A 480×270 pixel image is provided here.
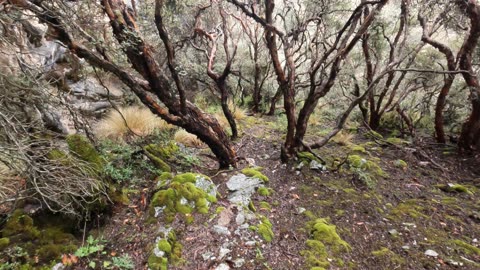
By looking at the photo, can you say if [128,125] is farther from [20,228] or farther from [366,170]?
[366,170]

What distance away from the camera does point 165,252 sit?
2598 millimetres

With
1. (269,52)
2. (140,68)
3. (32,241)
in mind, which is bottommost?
(32,241)

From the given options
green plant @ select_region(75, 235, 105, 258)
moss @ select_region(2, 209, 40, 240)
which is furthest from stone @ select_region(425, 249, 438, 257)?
moss @ select_region(2, 209, 40, 240)

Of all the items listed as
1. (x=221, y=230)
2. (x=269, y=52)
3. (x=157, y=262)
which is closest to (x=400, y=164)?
(x=269, y=52)

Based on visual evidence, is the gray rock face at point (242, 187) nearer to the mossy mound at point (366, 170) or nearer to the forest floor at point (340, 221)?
the forest floor at point (340, 221)

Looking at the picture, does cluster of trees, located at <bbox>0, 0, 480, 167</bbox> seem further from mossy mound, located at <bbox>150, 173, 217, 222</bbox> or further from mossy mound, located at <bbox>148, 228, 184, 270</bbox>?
mossy mound, located at <bbox>148, 228, 184, 270</bbox>

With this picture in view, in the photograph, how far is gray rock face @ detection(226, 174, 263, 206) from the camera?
3.59m

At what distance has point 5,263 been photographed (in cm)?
216

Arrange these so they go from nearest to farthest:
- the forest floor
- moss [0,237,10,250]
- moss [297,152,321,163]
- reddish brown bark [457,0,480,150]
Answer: moss [0,237,10,250] → the forest floor → reddish brown bark [457,0,480,150] → moss [297,152,321,163]

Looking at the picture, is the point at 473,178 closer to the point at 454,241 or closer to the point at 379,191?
the point at 379,191

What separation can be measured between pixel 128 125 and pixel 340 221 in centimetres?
475

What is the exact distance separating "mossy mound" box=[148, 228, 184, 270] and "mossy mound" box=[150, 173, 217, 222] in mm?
229

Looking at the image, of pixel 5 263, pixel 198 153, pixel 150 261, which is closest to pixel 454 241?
pixel 150 261

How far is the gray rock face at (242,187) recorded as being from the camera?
3587 mm
